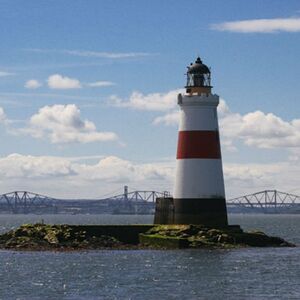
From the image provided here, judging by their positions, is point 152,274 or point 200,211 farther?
point 200,211

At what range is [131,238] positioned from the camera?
5516cm

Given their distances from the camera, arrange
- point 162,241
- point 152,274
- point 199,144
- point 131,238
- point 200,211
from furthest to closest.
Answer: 1. point 131,238
2. point 200,211
3. point 199,144
4. point 162,241
5. point 152,274

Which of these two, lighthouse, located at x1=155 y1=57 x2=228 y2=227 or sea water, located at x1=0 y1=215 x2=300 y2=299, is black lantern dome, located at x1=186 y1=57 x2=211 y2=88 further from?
sea water, located at x1=0 y1=215 x2=300 y2=299

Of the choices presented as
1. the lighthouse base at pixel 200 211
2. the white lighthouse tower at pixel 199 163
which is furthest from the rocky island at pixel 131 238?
the white lighthouse tower at pixel 199 163

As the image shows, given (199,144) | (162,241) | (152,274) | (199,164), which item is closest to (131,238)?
(162,241)

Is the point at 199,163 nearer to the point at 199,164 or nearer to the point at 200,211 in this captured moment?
the point at 199,164

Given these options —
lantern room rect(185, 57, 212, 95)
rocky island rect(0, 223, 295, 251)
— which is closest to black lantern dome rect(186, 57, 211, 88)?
lantern room rect(185, 57, 212, 95)

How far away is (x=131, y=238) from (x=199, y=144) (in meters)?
7.64

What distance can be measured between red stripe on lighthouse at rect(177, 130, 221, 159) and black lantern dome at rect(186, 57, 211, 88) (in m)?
3.41

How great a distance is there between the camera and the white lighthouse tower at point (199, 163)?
52688mm

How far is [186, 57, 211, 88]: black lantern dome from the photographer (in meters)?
54.5

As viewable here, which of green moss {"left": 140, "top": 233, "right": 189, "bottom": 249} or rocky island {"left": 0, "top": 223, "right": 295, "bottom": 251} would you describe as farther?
rocky island {"left": 0, "top": 223, "right": 295, "bottom": 251}

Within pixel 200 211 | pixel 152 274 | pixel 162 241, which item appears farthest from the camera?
pixel 200 211

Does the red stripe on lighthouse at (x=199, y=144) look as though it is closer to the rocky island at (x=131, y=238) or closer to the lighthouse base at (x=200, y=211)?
the lighthouse base at (x=200, y=211)
